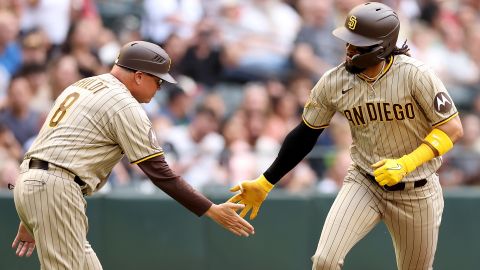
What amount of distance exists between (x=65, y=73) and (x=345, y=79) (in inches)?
182

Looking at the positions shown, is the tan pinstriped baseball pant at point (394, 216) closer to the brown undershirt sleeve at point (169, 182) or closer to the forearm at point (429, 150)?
the forearm at point (429, 150)

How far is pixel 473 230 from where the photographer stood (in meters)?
8.42

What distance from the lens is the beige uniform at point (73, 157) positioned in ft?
19.2

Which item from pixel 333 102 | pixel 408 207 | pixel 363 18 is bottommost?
pixel 408 207

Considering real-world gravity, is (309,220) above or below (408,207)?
below

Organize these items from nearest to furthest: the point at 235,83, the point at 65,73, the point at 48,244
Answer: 1. the point at 48,244
2. the point at 65,73
3. the point at 235,83

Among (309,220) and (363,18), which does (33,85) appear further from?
(363,18)

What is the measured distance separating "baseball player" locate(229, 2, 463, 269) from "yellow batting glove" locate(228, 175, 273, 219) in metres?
0.56

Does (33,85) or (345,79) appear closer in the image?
(345,79)

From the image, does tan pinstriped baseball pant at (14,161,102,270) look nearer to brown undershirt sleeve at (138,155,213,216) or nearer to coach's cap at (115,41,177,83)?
brown undershirt sleeve at (138,155,213,216)

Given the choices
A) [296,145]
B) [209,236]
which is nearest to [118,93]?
[296,145]

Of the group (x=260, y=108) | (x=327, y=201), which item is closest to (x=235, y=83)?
(x=260, y=108)

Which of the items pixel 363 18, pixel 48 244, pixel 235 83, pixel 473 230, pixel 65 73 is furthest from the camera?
pixel 235 83

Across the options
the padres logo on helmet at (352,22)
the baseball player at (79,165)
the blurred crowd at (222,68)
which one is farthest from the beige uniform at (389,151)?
the blurred crowd at (222,68)
